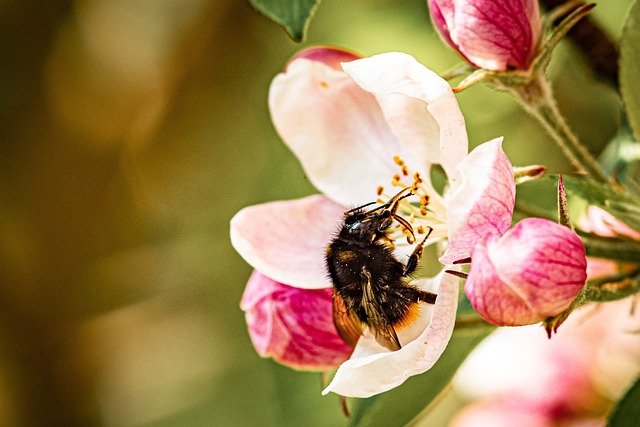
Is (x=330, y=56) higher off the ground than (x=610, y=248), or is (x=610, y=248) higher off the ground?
(x=330, y=56)

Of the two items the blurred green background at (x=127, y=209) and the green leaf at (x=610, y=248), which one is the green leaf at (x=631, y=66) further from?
the blurred green background at (x=127, y=209)

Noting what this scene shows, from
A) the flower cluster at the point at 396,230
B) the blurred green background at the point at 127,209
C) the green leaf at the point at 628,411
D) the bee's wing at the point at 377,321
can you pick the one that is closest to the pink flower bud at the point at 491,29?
the flower cluster at the point at 396,230

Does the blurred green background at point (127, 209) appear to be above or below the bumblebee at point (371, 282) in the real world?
below

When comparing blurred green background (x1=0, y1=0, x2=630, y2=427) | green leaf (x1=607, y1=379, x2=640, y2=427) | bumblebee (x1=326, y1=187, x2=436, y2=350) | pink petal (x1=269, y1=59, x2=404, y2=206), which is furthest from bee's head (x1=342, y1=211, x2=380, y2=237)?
blurred green background (x1=0, y1=0, x2=630, y2=427)

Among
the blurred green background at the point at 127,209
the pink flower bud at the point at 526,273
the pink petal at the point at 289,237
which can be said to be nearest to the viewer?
the pink flower bud at the point at 526,273

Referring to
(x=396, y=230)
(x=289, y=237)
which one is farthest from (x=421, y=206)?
(x=289, y=237)

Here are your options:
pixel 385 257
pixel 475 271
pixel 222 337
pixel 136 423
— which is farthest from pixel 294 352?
pixel 136 423

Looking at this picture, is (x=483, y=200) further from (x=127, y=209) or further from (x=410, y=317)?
(x=127, y=209)
